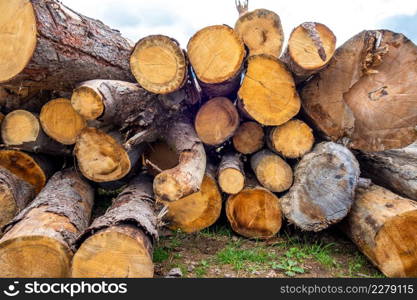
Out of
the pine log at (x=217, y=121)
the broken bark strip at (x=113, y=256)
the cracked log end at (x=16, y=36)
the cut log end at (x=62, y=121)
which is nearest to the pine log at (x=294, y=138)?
the pine log at (x=217, y=121)

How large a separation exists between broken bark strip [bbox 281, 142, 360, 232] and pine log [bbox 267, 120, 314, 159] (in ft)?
0.50

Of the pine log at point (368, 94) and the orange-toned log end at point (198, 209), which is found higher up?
the pine log at point (368, 94)

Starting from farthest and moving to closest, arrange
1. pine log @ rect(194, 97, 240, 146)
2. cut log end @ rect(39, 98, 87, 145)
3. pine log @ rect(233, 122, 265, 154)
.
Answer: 1. pine log @ rect(233, 122, 265, 154)
2. pine log @ rect(194, 97, 240, 146)
3. cut log end @ rect(39, 98, 87, 145)

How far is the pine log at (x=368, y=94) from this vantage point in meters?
3.02

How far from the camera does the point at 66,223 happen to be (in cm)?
250

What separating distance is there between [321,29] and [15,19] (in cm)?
234

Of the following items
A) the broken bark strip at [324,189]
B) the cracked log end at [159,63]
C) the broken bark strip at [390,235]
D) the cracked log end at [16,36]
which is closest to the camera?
the cracked log end at [16,36]

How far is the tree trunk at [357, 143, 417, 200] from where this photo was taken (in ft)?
10.3

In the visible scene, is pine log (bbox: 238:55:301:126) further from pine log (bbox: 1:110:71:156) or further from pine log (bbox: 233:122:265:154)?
pine log (bbox: 1:110:71:156)

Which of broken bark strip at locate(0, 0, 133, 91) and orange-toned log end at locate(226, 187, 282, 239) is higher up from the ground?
broken bark strip at locate(0, 0, 133, 91)

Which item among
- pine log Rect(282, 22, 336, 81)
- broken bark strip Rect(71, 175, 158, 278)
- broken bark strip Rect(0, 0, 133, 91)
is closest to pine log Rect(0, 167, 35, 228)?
broken bark strip Rect(0, 0, 133, 91)

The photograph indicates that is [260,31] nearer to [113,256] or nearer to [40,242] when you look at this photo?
[113,256]

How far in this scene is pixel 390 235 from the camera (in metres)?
2.61

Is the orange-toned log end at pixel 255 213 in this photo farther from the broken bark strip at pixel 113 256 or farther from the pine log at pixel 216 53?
the broken bark strip at pixel 113 256
